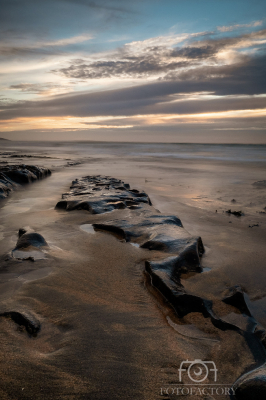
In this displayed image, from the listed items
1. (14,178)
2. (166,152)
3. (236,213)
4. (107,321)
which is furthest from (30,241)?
(166,152)

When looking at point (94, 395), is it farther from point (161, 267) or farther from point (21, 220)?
point (21, 220)

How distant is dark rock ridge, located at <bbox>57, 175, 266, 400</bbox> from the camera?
1539 mm

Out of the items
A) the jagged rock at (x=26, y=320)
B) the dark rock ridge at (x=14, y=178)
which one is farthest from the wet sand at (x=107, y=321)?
the dark rock ridge at (x=14, y=178)

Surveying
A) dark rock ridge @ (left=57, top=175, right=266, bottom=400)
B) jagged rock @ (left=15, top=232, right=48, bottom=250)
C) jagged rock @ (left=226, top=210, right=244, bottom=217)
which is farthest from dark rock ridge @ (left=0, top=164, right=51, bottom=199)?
jagged rock @ (left=226, top=210, right=244, bottom=217)

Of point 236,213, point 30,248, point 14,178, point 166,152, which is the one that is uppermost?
point 30,248

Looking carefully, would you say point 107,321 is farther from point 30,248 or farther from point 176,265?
point 30,248

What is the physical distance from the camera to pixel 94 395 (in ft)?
3.83

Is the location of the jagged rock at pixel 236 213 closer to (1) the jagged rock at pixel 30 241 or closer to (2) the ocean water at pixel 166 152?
(1) the jagged rock at pixel 30 241

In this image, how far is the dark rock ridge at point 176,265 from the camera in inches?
60.6

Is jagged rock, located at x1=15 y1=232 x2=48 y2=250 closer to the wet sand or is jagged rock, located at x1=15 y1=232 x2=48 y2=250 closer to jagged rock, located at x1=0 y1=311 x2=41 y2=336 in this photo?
the wet sand

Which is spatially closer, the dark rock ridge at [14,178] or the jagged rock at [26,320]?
the jagged rock at [26,320]

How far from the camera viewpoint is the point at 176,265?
7.67 feet

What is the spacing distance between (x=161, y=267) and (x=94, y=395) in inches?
47.6

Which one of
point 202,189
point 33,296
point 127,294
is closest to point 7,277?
point 33,296
